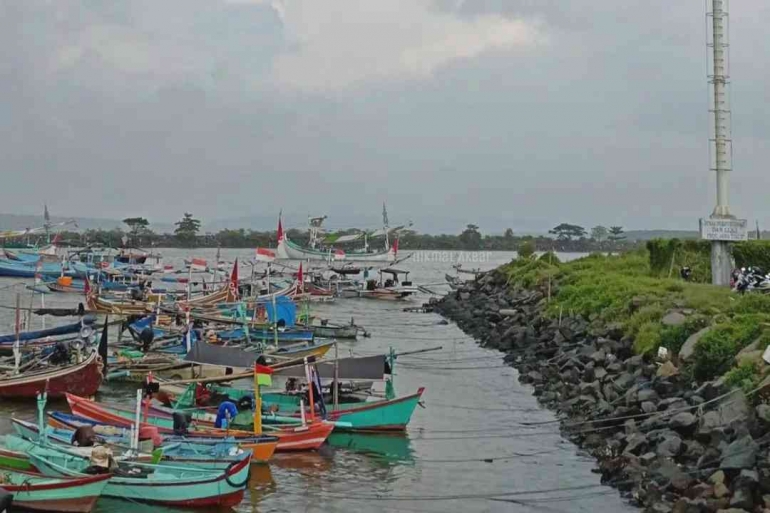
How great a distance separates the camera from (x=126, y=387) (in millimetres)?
27469

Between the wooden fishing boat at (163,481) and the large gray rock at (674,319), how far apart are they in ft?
44.1

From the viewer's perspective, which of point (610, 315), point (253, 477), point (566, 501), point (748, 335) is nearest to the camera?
point (566, 501)

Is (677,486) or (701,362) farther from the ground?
(701,362)

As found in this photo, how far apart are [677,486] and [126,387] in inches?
731

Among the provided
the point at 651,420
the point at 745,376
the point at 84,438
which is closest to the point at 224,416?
the point at 84,438

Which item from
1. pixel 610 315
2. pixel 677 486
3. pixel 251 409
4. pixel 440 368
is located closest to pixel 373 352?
pixel 440 368

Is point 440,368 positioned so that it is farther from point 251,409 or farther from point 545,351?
point 251,409

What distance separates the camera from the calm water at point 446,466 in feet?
55.0

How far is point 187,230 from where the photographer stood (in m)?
173

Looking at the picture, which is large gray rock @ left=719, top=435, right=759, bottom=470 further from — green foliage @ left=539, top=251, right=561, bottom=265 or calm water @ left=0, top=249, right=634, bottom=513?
green foliage @ left=539, top=251, right=561, bottom=265

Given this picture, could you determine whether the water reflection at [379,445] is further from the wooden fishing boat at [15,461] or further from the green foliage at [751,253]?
the green foliage at [751,253]

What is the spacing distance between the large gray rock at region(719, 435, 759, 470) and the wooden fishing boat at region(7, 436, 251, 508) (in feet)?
29.0

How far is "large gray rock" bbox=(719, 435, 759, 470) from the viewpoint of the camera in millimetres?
14367

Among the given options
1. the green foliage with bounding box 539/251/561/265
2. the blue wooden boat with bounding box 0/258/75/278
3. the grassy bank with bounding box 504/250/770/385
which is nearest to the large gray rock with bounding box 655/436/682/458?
the grassy bank with bounding box 504/250/770/385
